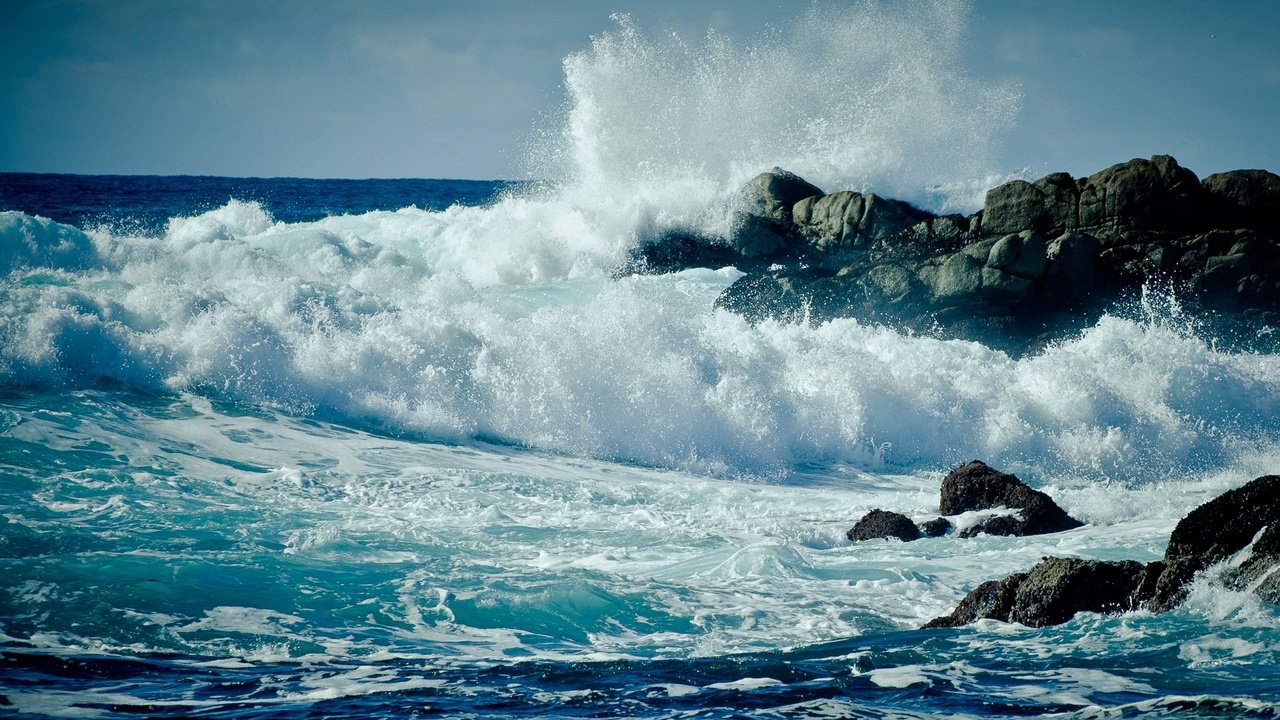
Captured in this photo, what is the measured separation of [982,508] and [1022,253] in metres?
9.44

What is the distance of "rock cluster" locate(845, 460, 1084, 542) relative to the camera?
30.0 feet

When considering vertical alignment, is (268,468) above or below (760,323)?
below

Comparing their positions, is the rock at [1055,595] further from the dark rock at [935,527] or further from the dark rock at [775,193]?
the dark rock at [775,193]

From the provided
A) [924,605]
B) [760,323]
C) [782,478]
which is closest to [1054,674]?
[924,605]

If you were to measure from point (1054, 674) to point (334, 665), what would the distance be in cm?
377

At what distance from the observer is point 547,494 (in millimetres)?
10344

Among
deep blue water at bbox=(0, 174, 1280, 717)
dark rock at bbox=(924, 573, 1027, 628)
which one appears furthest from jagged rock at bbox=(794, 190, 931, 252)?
dark rock at bbox=(924, 573, 1027, 628)

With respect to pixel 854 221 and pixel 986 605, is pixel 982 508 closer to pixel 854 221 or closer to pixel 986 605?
pixel 986 605

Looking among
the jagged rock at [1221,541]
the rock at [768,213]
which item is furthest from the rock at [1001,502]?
the rock at [768,213]

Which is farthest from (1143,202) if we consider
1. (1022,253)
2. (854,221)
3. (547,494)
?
(547,494)

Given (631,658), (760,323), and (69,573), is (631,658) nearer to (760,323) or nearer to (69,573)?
(69,573)

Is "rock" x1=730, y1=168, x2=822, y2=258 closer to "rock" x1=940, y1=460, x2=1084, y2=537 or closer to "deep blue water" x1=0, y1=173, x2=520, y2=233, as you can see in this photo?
"deep blue water" x1=0, y1=173, x2=520, y2=233

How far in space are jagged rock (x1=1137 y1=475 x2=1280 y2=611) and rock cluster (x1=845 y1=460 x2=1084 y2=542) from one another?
2.71 metres

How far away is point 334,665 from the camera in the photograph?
5.38m
